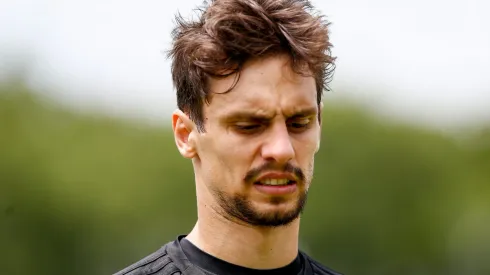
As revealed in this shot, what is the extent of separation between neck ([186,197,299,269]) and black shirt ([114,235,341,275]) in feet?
0.11

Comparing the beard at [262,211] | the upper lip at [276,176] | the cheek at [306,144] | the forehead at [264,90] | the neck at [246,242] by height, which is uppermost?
the forehead at [264,90]

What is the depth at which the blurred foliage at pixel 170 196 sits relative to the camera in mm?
34469

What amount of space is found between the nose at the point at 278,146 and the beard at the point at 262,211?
0.21ft

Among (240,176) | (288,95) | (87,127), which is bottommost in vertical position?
(87,127)

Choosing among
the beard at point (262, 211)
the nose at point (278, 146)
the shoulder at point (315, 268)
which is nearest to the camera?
the nose at point (278, 146)

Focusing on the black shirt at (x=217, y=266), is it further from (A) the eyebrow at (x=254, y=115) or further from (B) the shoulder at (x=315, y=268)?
(A) the eyebrow at (x=254, y=115)

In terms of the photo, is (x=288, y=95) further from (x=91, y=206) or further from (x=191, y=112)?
(x=91, y=206)

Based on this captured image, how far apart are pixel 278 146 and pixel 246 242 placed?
2.12ft

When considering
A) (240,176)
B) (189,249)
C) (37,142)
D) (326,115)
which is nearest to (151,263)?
A: (189,249)

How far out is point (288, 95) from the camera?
595 centimetres

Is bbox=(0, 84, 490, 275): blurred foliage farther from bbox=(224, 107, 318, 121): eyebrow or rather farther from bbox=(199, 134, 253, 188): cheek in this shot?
bbox=(224, 107, 318, 121): eyebrow

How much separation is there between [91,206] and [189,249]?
3131 centimetres

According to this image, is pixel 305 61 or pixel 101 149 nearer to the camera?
pixel 305 61

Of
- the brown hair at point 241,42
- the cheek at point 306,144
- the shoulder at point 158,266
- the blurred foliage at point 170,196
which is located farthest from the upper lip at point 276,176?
the blurred foliage at point 170,196
